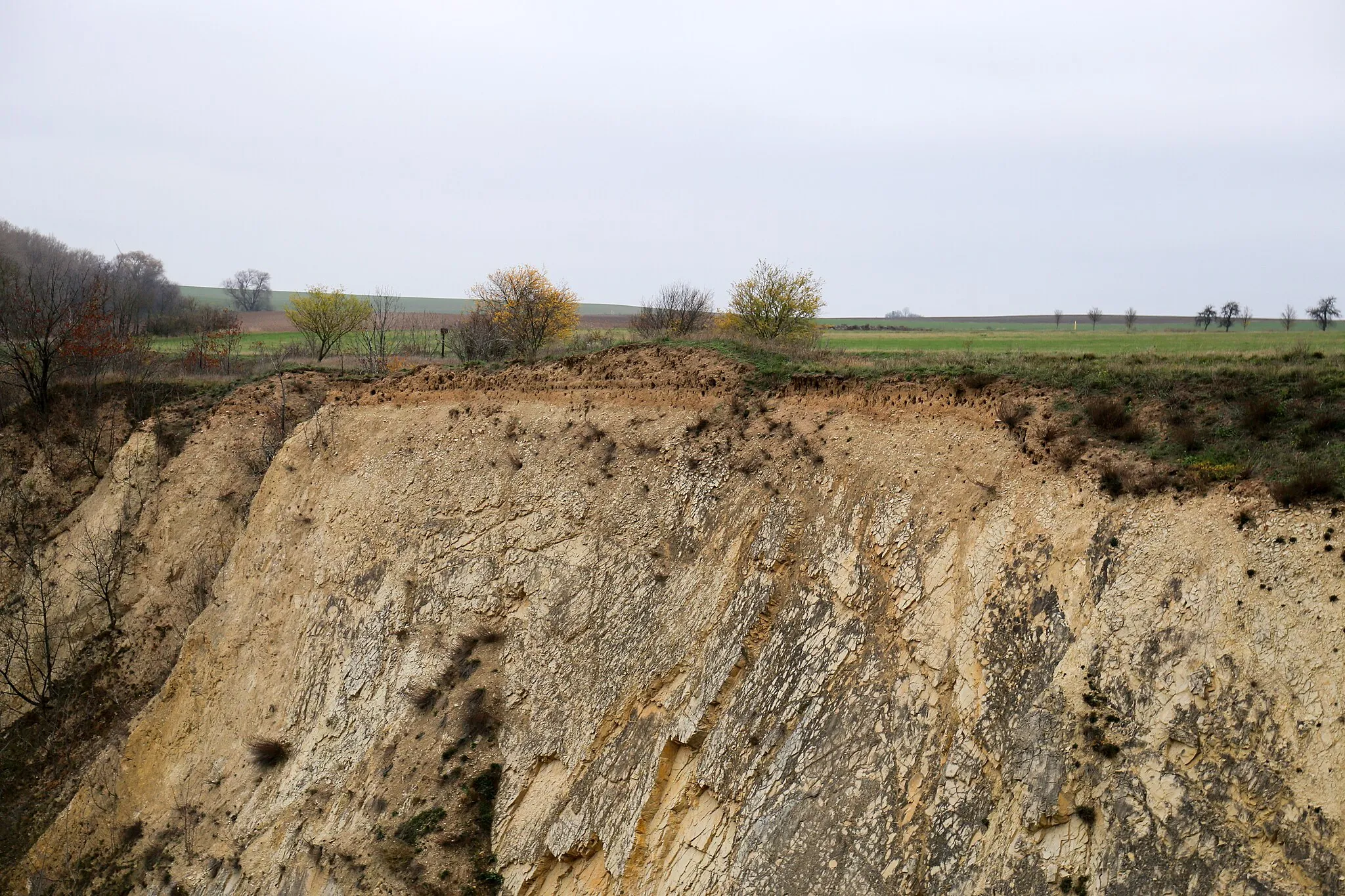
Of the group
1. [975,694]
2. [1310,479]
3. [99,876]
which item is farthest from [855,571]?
[99,876]

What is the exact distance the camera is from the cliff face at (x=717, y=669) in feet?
37.3

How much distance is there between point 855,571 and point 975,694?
11.7 feet

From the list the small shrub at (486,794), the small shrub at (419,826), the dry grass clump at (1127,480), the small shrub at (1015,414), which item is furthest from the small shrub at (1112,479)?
the small shrub at (419,826)

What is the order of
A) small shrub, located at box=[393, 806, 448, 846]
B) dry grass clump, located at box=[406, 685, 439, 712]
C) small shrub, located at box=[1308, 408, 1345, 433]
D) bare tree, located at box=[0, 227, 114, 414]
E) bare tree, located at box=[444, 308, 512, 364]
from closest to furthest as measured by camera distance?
small shrub, located at box=[1308, 408, 1345, 433], small shrub, located at box=[393, 806, 448, 846], dry grass clump, located at box=[406, 685, 439, 712], bare tree, located at box=[0, 227, 114, 414], bare tree, located at box=[444, 308, 512, 364]

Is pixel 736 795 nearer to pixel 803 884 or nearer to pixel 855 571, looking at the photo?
pixel 803 884

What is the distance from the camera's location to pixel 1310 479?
40.3 ft

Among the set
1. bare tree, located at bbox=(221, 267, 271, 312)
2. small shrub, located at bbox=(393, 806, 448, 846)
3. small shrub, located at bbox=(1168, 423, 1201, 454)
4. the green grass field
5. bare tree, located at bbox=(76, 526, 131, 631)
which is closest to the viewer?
small shrub, located at bbox=(1168, 423, 1201, 454)

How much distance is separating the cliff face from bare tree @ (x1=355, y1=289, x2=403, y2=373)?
11.7m

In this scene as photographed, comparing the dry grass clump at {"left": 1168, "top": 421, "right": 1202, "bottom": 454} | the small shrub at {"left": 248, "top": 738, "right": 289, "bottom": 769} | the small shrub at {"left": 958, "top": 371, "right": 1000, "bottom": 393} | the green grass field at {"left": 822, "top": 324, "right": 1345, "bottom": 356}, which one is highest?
the green grass field at {"left": 822, "top": 324, "right": 1345, "bottom": 356}

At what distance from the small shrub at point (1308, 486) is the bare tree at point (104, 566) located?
30655 mm

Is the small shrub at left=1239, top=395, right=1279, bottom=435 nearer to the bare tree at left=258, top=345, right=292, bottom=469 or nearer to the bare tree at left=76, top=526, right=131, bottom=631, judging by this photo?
the bare tree at left=258, top=345, right=292, bottom=469

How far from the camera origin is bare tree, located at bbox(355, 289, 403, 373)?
3872 centimetres

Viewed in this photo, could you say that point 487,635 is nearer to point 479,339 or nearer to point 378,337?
point 479,339

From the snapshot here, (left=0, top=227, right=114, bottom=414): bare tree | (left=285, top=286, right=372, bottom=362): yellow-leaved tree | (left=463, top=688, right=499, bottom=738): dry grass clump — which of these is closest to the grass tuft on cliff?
(left=463, top=688, right=499, bottom=738): dry grass clump
